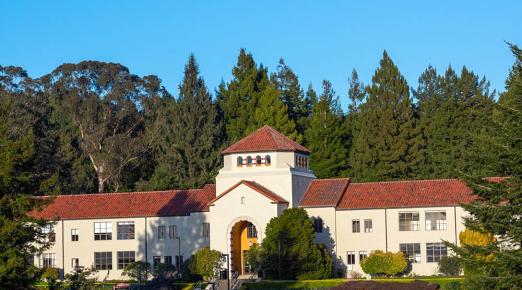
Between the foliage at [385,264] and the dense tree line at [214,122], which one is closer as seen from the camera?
the foliage at [385,264]

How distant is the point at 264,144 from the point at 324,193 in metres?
5.41

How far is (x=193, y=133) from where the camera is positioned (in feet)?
345

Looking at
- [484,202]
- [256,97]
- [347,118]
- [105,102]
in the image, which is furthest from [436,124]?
[484,202]

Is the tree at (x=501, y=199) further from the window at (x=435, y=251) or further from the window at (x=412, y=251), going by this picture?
the window at (x=412, y=251)

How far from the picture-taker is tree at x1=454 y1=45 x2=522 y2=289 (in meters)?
41.1

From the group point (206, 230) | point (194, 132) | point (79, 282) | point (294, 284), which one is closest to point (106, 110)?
point (194, 132)

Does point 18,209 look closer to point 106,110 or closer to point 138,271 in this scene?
point 138,271

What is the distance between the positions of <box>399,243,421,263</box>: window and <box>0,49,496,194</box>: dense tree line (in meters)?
15.0

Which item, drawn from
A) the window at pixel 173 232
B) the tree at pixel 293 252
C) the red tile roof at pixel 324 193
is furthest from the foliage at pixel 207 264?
the red tile roof at pixel 324 193

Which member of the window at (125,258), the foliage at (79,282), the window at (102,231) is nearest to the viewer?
the foliage at (79,282)

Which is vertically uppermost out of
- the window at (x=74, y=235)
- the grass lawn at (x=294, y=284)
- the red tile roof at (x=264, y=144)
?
the red tile roof at (x=264, y=144)

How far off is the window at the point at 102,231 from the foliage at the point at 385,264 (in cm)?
1987

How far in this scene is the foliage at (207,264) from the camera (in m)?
72.0

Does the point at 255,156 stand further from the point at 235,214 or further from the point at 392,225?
the point at 392,225
